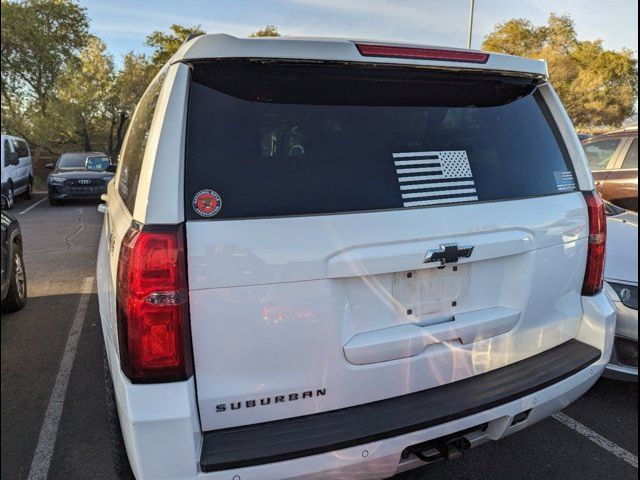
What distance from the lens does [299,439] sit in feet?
5.66

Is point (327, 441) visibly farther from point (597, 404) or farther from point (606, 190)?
point (606, 190)

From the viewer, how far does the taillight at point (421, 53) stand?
1.90m

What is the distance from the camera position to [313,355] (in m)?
1.75

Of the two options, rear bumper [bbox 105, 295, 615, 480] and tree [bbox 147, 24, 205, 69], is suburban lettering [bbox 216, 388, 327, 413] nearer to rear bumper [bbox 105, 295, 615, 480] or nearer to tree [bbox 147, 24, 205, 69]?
rear bumper [bbox 105, 295, 615, 480]

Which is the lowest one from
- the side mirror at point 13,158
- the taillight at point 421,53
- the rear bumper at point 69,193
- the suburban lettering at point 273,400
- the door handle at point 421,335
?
the rear bumper at point 69,193

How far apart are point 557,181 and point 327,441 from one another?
1.61 meters

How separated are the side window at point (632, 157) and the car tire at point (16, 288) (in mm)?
8768

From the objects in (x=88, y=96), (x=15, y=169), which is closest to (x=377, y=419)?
(x=15, y=169)

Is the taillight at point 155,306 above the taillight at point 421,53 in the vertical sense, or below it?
below

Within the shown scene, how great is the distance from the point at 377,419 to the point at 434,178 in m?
0.97

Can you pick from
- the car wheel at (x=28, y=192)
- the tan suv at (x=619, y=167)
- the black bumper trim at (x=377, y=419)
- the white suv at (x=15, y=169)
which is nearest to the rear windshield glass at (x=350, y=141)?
the black bumper trim at (x=377, y=419)

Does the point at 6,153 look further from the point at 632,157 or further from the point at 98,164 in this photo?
the point at 632,157

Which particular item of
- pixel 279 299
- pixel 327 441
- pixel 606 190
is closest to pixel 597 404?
pixel 327 441

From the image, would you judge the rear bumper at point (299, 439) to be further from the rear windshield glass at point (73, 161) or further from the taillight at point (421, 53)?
the rear windshield glass at point (73, 161)
